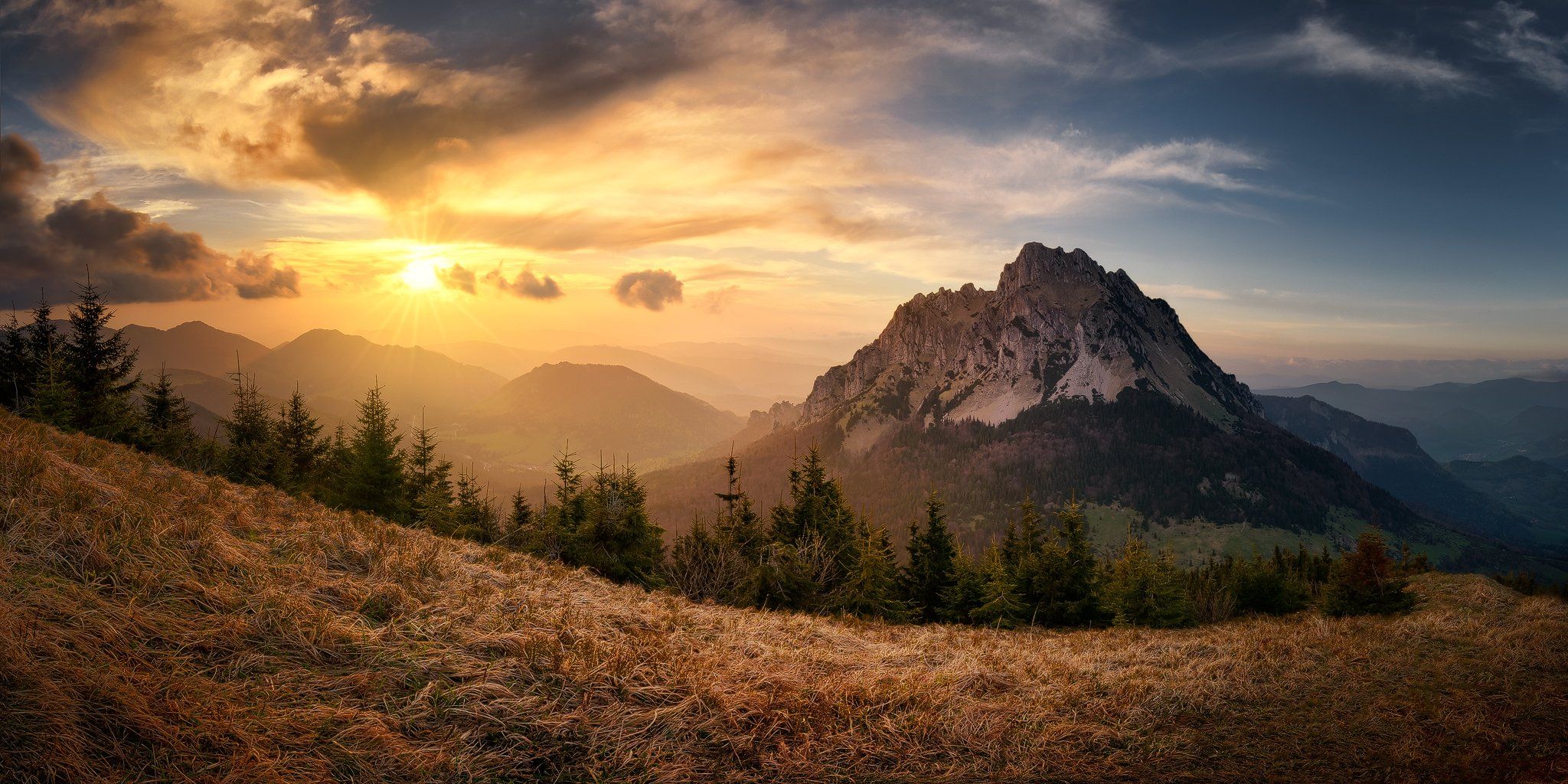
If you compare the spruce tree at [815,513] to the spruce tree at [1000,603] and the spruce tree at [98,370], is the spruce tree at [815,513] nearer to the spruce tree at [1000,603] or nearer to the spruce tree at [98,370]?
the spruce tree at [1000,603]

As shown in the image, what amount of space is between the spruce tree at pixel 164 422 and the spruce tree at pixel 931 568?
3492 cm

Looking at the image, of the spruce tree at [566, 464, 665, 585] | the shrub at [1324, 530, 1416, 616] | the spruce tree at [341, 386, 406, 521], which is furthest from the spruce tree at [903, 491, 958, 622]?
the spruce tree at [341, 386, 406, 521]

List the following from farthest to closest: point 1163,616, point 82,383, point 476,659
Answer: point 82,383 < point 1163,616 < point 476,659

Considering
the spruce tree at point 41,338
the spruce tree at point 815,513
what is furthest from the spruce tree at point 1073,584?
the spruce tree at point 41,338

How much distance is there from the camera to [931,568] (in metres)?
29.7

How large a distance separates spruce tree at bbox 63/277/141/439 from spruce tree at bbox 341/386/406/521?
33.2 feet

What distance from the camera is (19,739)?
336 centimetres

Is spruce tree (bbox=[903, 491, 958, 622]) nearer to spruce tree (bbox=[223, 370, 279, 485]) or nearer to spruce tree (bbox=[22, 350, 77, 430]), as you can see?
spruce tree (bbox=[223, 370, 279, 485])

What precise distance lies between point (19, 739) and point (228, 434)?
1563 inches

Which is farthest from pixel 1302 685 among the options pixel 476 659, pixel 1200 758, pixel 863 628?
pixel 476 659

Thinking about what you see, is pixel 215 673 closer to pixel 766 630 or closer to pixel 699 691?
pixel 699 691

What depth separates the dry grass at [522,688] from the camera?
155 inches

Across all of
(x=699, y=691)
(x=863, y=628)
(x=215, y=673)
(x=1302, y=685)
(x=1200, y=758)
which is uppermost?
(x=215, y=673)

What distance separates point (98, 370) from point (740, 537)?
1443 inches
